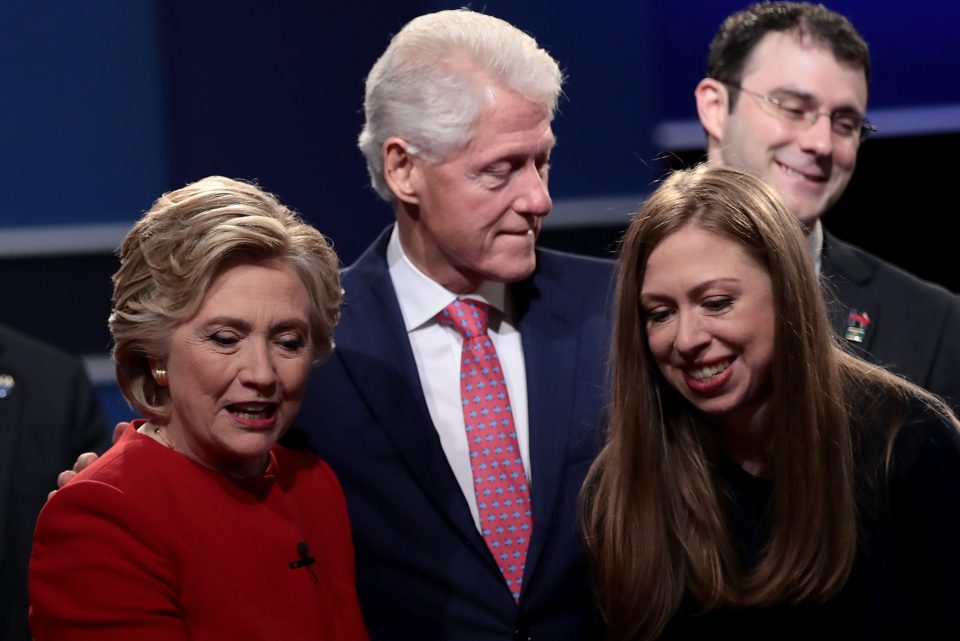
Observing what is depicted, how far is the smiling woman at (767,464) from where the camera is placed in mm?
2023

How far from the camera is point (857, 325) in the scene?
2686 millimetres

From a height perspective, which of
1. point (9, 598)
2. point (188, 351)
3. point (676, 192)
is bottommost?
point (9, 598)

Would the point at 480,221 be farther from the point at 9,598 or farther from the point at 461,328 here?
the point at 9,598

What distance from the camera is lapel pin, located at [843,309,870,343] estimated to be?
2.67 metres

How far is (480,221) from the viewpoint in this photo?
7.83 feet

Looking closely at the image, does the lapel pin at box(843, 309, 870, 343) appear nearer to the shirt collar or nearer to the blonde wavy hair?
the shirt collar

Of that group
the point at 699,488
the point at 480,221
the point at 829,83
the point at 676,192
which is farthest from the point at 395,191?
the point at 829,83

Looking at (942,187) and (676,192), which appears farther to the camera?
(942,187)

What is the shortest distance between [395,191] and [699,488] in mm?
788

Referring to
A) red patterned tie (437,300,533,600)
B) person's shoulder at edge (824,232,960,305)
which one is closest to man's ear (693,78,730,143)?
person's shoulder at edge (824,232,960,305)

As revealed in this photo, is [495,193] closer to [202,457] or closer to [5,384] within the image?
[202,457]

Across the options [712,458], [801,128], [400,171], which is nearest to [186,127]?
[400,171]

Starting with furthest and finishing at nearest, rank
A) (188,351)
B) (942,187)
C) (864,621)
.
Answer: (942,187) < (864,621) < (188,351)

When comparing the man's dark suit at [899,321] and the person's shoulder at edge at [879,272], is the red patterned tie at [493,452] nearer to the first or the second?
the man's dark suit at [899,321]
